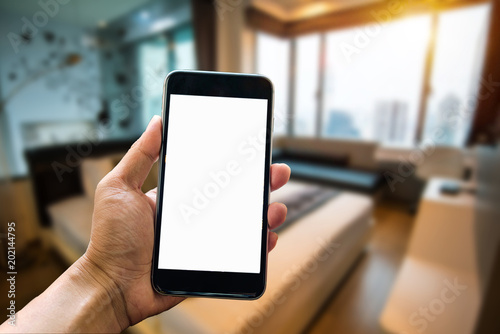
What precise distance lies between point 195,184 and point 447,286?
818 millimetres

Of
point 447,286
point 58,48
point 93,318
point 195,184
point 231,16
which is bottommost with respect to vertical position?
point 447,286

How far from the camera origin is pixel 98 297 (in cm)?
27

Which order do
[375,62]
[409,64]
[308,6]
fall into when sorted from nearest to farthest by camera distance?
[308,6] < [375,62] < [409,64]

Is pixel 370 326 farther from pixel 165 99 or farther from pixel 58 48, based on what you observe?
pixel 58 48

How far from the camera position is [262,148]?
302 mm

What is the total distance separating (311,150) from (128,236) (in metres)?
2.20

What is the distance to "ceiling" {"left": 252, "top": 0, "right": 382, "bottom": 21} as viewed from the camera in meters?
1.38

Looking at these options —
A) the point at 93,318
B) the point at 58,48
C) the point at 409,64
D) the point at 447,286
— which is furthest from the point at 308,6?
the point at 93,318

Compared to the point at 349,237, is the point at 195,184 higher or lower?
higher

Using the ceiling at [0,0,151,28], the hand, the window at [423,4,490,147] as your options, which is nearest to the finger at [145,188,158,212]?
the hand

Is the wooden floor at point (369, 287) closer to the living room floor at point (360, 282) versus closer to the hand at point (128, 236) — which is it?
the living room floor at point (360, 282)

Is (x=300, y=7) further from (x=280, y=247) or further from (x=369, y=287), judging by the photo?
(x=369, y=287)

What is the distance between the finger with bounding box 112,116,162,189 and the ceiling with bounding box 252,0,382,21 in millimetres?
1328

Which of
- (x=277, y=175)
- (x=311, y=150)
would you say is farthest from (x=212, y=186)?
(x=311, y=150)
